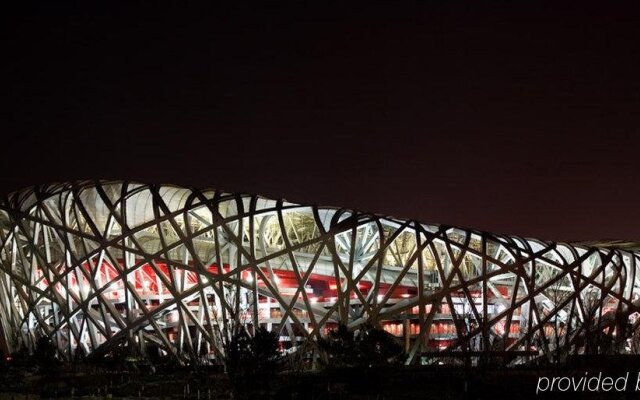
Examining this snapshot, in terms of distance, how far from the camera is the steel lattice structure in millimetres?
40312

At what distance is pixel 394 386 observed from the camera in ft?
94.9

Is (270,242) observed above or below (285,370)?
above

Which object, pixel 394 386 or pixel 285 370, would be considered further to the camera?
pixel 285 370

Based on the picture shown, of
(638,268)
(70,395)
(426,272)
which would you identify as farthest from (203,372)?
(638,268)

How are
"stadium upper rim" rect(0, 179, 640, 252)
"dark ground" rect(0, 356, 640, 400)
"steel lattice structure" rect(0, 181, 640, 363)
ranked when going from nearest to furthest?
"dark ground" rect(0, 356, 640, 400) → "steel lattice structure" rect(0, 181, 640, 363) → "stadium upper rim" rect(0, 179, 640, 252)

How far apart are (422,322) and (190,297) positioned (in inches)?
530

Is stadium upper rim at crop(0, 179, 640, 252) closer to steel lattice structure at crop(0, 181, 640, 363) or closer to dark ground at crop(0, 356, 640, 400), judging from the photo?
steel lattice structure at crop(0, 181, 640, 363)

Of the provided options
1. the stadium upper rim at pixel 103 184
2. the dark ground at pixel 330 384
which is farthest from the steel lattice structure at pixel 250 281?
the dark ground at pixel 330 384

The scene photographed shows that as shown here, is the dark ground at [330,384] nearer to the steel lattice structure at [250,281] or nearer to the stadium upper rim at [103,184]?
the steel lattice structure at [250,281]

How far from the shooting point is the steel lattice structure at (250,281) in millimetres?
40312

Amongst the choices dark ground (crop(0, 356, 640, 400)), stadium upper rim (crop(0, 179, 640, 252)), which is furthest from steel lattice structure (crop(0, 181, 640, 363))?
dark ground (crop(0, 356, 640, 400))

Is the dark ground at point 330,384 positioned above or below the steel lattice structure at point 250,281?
below

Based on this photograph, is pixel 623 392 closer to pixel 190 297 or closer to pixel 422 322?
pixel 422 322

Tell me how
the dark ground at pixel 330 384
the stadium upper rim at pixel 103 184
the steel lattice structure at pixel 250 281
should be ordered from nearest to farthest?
the dark ground at pixel 330 384, the steel lattice structure at pixel 250 281, the stadium upper rim at pixel 103 184
